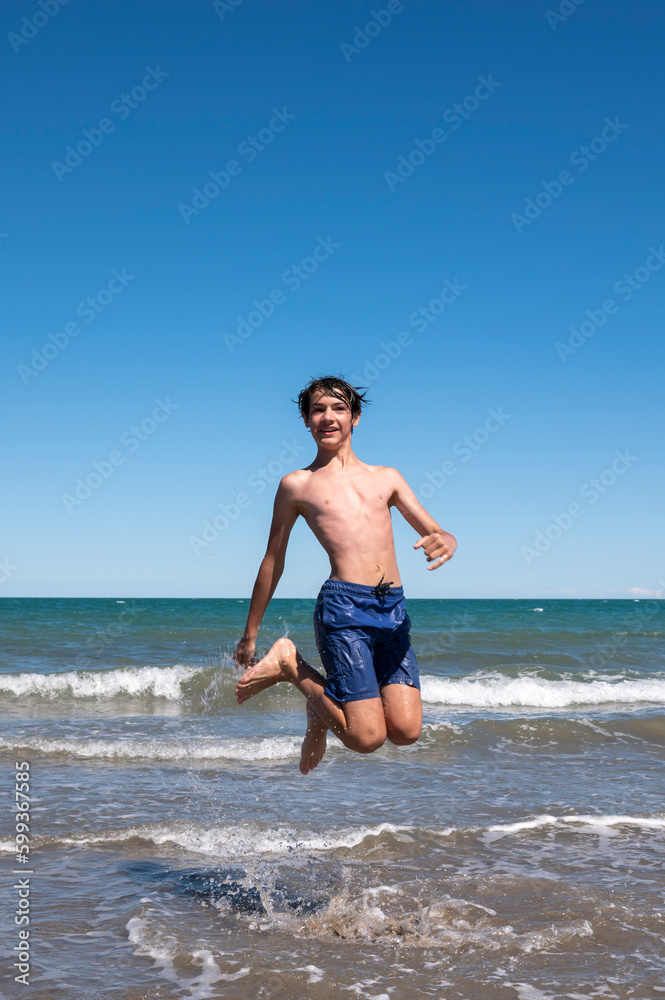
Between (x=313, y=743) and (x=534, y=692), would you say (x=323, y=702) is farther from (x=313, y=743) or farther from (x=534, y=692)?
(x=534, y=692)

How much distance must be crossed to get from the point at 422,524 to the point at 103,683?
12075mm

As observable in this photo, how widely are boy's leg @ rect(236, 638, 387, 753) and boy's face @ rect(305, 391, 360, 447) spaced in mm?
1236

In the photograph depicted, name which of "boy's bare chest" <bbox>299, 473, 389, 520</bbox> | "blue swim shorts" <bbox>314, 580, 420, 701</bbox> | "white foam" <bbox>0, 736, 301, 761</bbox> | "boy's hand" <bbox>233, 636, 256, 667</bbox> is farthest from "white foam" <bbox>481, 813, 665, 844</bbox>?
"white foam" <bbox>0, 736, 301, 761</bbox>

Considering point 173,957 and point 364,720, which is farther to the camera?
point 364,720

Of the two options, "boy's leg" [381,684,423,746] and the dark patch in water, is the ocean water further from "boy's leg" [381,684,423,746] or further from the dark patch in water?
"boy's leg" [381,684,423,746]

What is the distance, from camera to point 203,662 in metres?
18.2

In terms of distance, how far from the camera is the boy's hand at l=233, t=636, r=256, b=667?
4.67 metres

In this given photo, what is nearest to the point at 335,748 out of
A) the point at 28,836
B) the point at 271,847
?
the point at 271,847

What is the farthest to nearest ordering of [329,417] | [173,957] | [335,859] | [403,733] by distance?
[335,859] → [329,417] → [403,733] → [173,957]

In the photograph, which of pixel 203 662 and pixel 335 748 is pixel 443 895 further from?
pixel 203 662

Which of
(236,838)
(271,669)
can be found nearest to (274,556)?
(271,669)

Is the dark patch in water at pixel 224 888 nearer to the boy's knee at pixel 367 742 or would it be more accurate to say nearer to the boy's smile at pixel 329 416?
the boy's knee at pixel 367 742

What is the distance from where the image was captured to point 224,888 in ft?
16.0

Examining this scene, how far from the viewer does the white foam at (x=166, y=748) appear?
8695 mm
